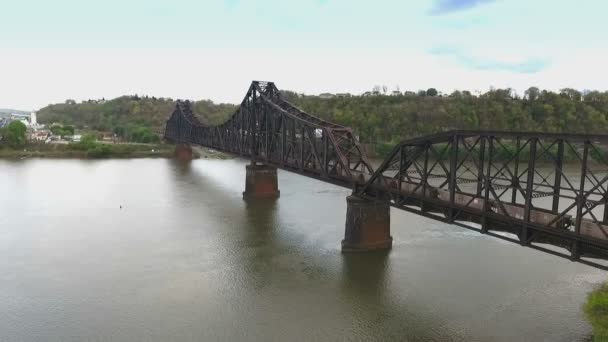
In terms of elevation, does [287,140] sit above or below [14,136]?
above

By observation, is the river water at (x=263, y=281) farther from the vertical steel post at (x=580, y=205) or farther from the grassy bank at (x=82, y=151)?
the grassy bank at (x=82, y=151)

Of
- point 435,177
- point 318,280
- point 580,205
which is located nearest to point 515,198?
point 580,205

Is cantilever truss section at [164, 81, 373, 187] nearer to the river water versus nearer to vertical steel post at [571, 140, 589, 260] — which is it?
the river water

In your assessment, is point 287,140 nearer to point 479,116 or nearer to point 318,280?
point 318,280

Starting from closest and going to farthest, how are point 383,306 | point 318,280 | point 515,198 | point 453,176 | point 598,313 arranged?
point 598,313 < point 515,198 < point 453,176 < point 383,306 < point 318,280

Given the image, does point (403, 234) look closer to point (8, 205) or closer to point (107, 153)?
point (8, 205)

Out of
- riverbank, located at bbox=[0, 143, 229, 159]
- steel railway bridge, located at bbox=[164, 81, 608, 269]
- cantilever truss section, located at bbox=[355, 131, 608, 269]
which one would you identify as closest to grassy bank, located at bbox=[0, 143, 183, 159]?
riverbank, located at bbox=[0, 143, 229, 159]

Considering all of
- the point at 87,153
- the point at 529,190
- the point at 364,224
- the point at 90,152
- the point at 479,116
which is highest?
the point at 479,116

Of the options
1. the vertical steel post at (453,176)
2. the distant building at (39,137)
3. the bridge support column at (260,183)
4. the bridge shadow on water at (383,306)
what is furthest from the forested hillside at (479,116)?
the vertical steel post at (453,176)
